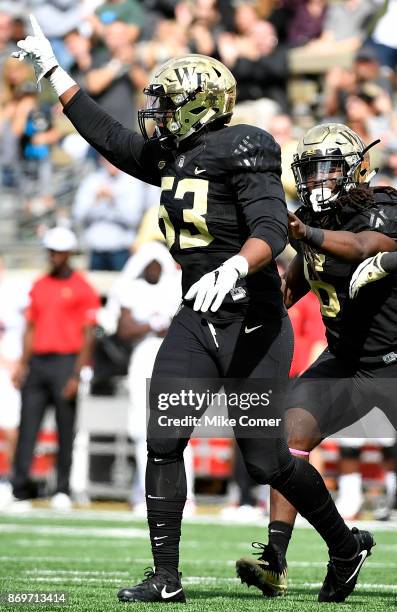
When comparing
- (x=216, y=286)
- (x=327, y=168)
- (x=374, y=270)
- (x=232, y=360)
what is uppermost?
(x=327, y=168)

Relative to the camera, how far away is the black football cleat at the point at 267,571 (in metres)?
5.43

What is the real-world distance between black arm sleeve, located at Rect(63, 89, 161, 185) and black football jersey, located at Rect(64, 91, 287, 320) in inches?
5.9

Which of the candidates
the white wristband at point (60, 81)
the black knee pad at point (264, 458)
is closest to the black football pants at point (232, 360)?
the black knee pad at point (264, 458)

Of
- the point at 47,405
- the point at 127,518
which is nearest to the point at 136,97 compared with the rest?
the point at 47,405

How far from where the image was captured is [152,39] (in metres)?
14.3

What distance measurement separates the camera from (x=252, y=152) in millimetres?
4957

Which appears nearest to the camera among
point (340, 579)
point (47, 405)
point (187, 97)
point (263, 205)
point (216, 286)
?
point (216, 286)

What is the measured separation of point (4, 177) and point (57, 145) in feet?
2.58

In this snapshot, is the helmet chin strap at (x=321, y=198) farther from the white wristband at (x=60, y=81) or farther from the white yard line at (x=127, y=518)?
the white yard line at (x=127, y=518)

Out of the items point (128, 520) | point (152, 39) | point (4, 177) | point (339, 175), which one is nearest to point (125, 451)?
point (128, 520)

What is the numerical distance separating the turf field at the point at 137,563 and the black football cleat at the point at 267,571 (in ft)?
0.21

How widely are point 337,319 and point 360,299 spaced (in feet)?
0.40

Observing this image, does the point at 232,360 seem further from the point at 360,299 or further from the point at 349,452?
the point at 349,452

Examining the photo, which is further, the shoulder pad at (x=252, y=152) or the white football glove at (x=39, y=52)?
the white football glove at (x=39, y=52)
